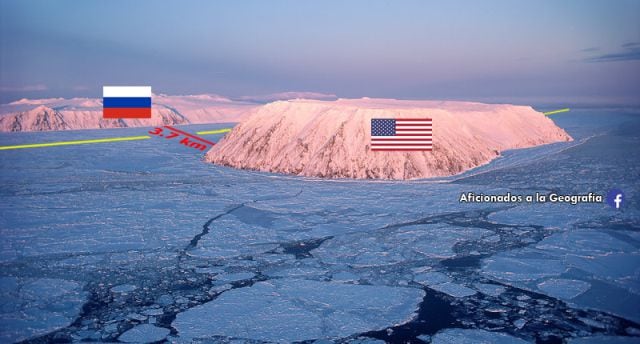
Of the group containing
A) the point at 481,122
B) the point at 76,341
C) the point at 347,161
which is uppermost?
the point at 481,122

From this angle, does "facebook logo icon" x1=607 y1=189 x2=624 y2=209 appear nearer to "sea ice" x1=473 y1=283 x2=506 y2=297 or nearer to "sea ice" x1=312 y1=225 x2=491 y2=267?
"sea ice" x1=312 y1=225 x2=491 y2=267

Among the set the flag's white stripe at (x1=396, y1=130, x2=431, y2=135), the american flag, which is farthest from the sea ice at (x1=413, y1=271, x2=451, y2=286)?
the flag's white stripe at (x1=396, y1=130, x2=431, y2=135)

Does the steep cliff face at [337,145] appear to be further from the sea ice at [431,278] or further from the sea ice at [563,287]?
the sea ice at [563,287]

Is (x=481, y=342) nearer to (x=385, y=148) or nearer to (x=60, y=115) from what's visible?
(x=385, y=148)

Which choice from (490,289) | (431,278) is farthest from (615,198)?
(431,278)

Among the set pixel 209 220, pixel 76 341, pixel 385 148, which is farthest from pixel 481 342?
pixel 385 148

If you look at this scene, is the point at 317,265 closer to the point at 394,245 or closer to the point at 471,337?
the point at 394,245
